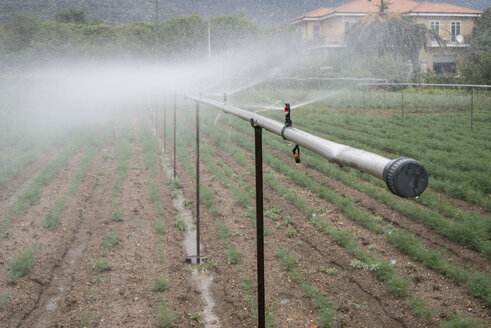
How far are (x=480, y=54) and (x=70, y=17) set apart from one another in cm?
2299

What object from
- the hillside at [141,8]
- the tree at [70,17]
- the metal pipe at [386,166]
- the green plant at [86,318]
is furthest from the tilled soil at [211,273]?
the tree at [70,17]

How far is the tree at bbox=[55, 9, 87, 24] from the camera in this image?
85.4 ft

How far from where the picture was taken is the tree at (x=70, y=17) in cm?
2602

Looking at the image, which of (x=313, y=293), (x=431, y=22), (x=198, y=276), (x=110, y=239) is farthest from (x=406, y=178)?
(x=431, y=22)

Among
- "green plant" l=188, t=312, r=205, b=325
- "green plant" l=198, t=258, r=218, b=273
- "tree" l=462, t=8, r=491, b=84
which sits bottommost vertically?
"green plant" l=188, t=312, r=205, b=325

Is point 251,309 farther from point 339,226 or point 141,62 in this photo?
point 141,62

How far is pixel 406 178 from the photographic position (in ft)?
4.67

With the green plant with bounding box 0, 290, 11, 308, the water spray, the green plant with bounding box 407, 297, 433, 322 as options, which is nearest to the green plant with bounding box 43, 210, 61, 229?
the green plant with bounding box 0, 290, 11, 308

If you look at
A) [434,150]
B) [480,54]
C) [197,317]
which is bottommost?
[197,317]

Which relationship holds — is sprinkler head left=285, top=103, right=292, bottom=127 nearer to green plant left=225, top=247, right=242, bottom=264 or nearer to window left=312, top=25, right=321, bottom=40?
green plant left=225, top=247, right=242, bottom=264

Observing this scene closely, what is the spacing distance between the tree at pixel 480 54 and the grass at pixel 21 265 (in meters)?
8.07

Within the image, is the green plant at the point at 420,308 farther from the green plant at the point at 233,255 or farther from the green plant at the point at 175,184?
the green plant at the point at 175,184

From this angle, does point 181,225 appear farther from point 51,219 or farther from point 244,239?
point 51,219

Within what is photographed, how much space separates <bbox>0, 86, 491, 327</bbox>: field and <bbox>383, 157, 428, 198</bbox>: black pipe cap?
2.81m
